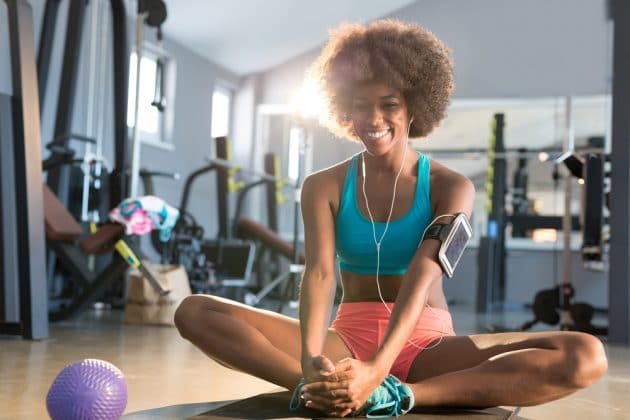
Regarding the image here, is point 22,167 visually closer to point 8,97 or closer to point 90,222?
point 8,97

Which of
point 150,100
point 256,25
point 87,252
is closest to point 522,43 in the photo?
point 256,25

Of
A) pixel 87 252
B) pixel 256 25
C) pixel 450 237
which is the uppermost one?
pixel 256 25

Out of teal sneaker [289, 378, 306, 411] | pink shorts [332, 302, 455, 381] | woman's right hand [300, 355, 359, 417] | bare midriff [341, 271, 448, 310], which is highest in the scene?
bare midriff [341, 271, 448, 310]

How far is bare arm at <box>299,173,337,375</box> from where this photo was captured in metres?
1.82

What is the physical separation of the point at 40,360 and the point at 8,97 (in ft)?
4.63

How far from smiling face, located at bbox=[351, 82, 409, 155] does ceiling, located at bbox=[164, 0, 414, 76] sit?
21.0ft

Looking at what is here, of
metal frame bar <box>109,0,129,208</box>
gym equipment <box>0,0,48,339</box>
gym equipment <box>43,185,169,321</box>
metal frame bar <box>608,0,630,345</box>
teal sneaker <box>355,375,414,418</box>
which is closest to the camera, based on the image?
teal sneaker <box>355,375,414,418</box>

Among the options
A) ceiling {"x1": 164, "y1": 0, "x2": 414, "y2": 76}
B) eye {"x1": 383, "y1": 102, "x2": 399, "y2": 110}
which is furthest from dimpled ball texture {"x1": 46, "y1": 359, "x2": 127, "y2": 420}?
ceiling {"x1": 164, "y1": 0, "x2": 414, "y2": 76}

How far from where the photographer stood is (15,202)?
3.97 metres

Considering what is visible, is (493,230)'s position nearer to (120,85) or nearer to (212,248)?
(212,248)

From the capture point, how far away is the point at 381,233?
1.98m

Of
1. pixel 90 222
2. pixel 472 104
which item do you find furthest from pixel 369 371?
pixel 472 104

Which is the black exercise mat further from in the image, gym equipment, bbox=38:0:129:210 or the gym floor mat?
gym equipment, bbox=38:0:129:210

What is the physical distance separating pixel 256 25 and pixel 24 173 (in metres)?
5.74
